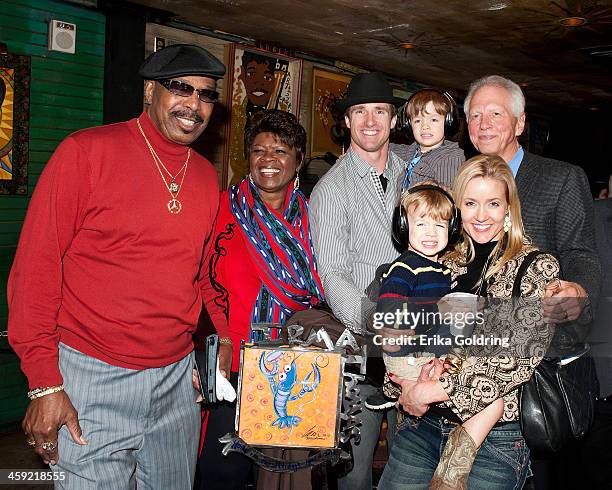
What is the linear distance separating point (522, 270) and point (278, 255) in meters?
1.26

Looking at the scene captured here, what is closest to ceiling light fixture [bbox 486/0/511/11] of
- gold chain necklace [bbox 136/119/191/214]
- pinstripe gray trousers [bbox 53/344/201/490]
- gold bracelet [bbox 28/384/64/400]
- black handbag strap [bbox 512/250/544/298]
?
black handbag strap [bbox 512/250/544/298]

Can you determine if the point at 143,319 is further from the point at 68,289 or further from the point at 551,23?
the point at 551,23

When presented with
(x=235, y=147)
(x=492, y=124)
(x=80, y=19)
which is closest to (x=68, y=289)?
(x=492, y=124)

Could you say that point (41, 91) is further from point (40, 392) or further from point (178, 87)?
point (40, 392)

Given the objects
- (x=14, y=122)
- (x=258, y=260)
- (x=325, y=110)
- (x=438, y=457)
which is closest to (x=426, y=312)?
(x=438, y=457)

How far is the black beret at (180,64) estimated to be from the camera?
2.38 m

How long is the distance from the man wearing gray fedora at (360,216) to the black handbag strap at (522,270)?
27.7 inches

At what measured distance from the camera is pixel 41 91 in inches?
225

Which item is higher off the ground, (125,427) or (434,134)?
(434,134)

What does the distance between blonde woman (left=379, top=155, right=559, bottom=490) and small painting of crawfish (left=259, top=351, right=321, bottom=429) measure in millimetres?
315

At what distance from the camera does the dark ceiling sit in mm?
6301

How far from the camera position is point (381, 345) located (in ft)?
8.08

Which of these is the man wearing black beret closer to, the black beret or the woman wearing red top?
the black beret

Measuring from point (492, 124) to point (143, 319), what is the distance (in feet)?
5.42
